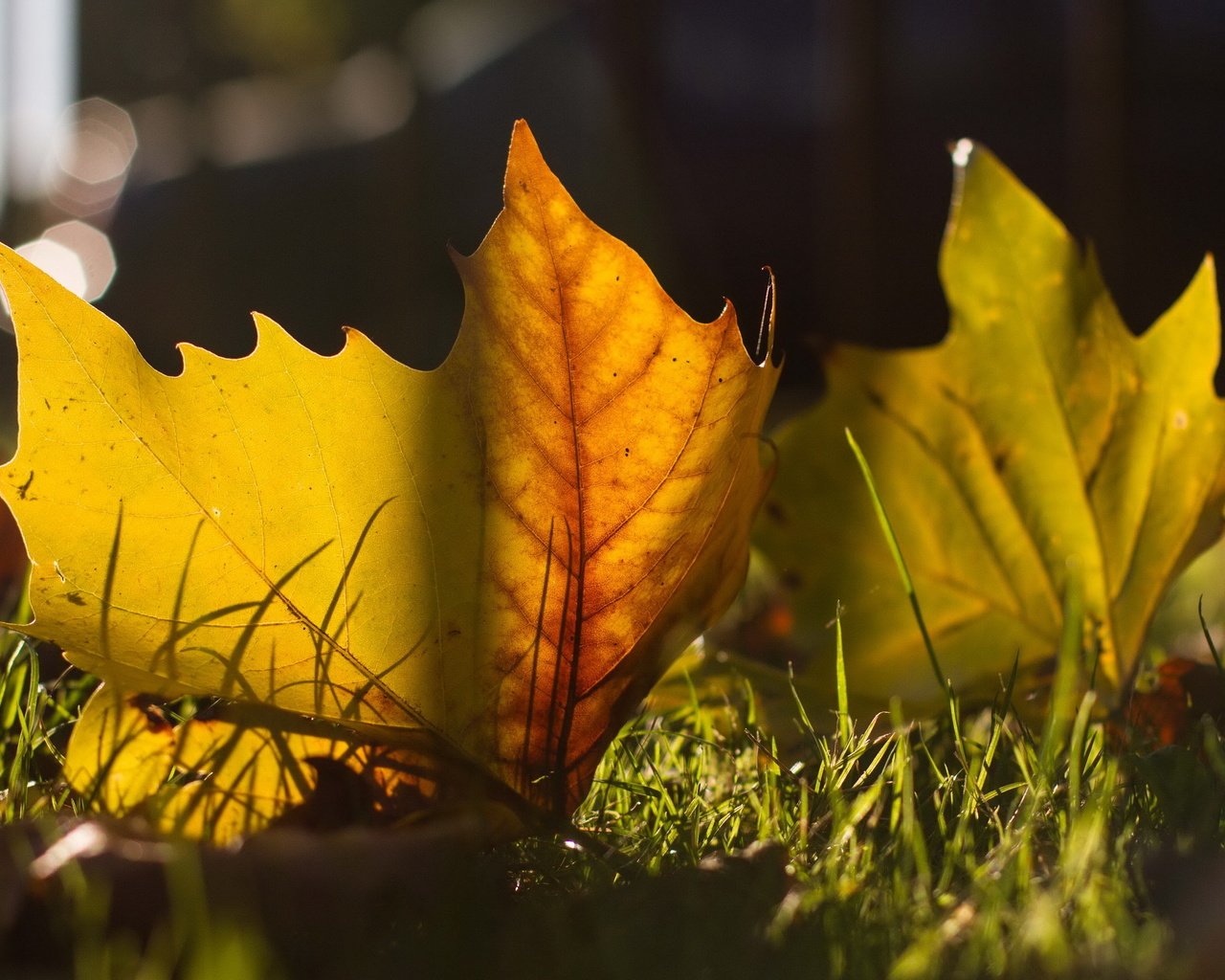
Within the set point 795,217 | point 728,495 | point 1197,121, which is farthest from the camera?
point 795,217

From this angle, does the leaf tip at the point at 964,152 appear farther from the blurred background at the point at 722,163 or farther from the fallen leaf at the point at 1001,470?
the blurred background at the point at 722,163

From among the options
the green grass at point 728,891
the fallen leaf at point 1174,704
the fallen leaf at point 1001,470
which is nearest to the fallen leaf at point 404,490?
the green grass at point 728,891

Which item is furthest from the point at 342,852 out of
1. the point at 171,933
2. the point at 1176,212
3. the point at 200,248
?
the point at 200,248

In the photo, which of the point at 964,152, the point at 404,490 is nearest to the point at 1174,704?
the point at 964,152

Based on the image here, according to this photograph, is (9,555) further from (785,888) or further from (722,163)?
(722,163)

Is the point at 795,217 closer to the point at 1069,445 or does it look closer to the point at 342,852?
the point at 1069,445

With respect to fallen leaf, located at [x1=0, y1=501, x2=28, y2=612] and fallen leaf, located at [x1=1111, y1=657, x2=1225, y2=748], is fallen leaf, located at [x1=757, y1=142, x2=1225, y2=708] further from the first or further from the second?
fallen leaf, located at [x1=0, y1=501, x2=28, y2=612]
